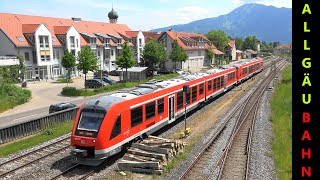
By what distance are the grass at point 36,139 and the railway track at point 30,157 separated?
125 cm

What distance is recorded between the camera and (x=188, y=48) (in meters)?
82.4

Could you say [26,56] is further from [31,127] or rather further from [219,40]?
[219,40]

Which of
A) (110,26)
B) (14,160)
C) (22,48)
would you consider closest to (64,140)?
(14,160)

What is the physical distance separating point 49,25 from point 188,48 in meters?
35.3

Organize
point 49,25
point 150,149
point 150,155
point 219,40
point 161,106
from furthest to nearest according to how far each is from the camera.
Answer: point 219,40 < point 49,25 < point 161,106 < point 150,149 < point 150,155

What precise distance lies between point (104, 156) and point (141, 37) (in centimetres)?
6889

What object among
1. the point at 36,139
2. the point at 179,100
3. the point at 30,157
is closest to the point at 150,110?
the point at 179,100

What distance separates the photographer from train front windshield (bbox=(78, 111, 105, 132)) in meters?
15.0

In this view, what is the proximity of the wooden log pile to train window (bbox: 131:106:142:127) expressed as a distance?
1099 mm

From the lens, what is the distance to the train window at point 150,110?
18734mm

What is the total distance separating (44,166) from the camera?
16.1 metres

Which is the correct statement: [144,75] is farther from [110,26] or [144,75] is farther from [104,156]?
[104,156]

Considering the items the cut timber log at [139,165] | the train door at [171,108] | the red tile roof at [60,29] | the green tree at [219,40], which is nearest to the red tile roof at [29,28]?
the red tile roof at [60,29]

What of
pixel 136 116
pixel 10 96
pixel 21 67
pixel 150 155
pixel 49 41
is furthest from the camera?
pixel 49 41
